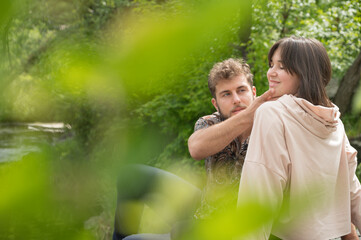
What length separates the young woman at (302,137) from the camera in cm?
133

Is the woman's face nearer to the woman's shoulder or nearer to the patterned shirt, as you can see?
the woman's shoulder

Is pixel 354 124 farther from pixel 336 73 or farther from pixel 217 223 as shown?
pixel 217 223

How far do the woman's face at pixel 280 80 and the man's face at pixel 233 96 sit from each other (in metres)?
0.51

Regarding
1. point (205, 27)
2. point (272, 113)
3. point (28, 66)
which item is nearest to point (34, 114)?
point (28, 66)

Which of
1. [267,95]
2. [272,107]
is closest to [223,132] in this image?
[267,95]

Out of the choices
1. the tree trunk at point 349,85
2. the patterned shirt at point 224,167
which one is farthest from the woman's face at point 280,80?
the tree trunk at point 349,85

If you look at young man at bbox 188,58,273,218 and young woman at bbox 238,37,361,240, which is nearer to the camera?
young woman at bbox 238,37,361,240

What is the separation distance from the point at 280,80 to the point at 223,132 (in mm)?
350

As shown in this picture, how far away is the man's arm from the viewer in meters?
1.65

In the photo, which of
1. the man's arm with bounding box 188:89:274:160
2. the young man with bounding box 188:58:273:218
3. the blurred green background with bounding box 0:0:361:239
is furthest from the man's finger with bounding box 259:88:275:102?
the blurred green background with bounding box 0:0:361:239

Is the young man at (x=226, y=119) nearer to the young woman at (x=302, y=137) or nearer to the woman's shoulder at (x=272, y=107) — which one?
the young woman at (x=302, y=137)

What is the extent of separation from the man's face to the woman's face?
20.1 inches

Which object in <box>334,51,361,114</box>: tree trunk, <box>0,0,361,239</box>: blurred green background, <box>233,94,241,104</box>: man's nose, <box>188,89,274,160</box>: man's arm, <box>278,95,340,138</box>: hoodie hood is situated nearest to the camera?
<box>0,0,361,239</box>: blurred green background

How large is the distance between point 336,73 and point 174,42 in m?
6.58
